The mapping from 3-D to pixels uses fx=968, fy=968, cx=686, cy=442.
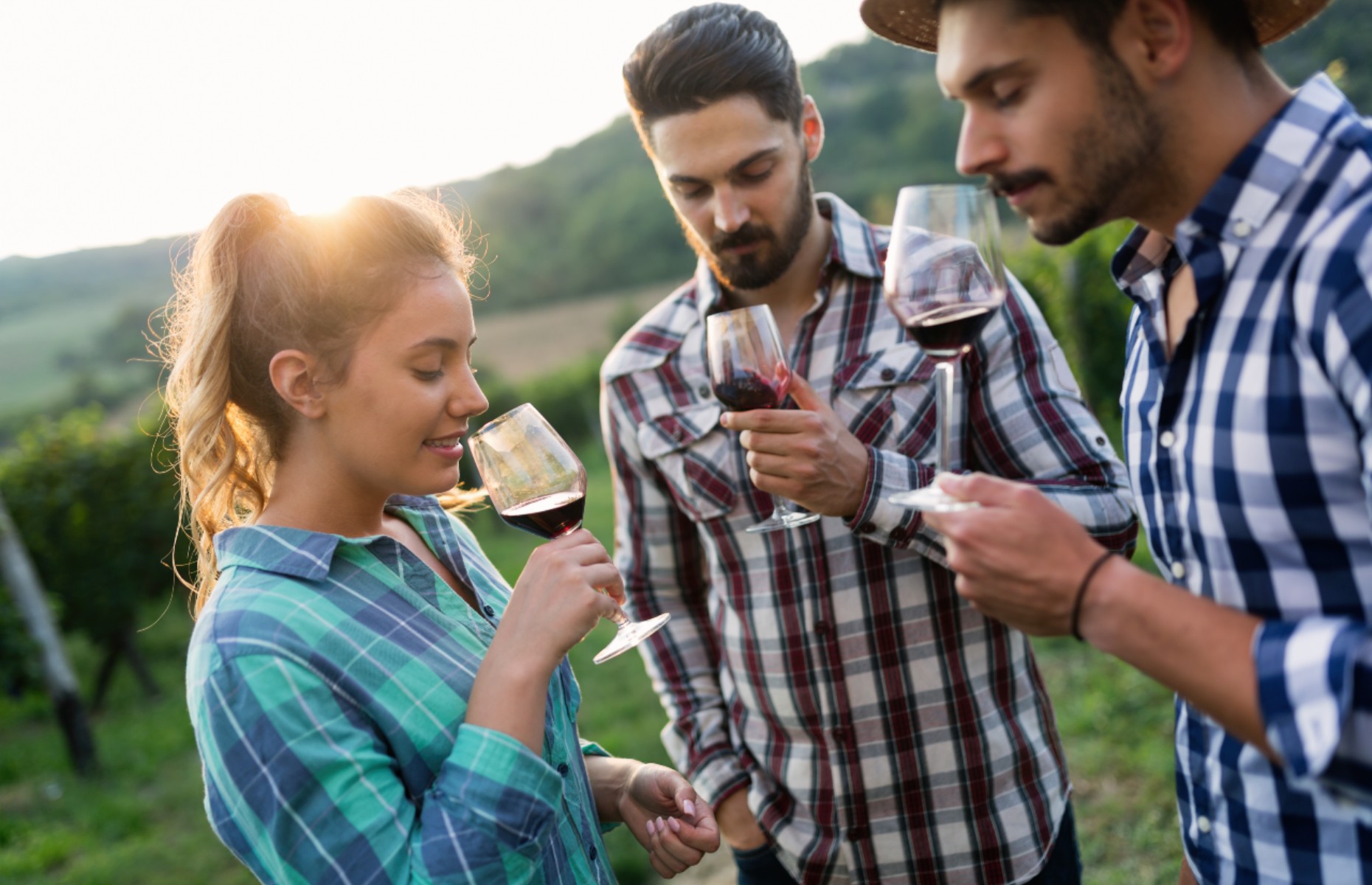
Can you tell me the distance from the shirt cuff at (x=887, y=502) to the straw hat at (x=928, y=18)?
0.85m

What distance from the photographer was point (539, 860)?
1.73m

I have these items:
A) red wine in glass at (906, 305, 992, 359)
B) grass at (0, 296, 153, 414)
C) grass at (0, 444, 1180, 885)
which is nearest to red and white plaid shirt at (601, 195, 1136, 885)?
red wine in glass at (906, 305, 992, 359)

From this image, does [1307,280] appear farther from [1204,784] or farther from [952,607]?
[952,607]

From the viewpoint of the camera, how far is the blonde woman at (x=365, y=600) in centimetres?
152

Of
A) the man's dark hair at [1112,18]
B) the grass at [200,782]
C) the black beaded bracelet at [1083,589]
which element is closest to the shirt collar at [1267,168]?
the man's dark hair at [1112,18]

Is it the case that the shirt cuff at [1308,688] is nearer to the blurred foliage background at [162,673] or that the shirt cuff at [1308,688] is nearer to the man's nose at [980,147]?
the man's nose at [980,147]

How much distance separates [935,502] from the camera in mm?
1435

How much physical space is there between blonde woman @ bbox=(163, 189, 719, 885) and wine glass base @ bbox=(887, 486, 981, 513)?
0.57 metres

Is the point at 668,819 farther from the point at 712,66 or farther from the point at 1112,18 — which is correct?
the point at 712,66

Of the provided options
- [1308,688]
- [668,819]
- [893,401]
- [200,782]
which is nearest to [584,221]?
[200,782]

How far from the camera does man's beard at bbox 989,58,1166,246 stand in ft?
4.66

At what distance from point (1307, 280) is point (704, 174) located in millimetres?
1532

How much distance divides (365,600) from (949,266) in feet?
3.90

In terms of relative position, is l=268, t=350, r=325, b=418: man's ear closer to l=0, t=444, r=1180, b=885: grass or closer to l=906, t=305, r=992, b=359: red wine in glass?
l=906, t=305, r=992, b=359: red wine in glass
